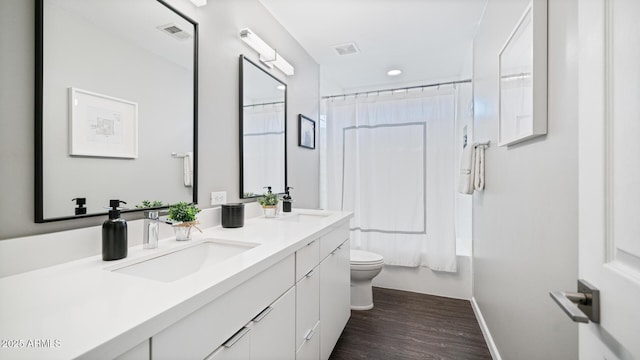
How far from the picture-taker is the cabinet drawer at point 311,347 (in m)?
1.29

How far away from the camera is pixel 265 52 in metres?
1.96

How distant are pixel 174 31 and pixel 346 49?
5.74 ft

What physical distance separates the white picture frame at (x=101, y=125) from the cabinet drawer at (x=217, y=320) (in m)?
0.72

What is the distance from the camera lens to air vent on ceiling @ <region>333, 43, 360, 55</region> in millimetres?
2611

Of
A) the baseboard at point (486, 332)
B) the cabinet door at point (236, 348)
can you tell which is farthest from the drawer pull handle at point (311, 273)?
the baseboard at point (486, 332)

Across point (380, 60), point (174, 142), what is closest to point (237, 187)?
point (174, 142)

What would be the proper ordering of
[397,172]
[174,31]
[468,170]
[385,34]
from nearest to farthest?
[174,31] → [468,170] → [385,34] → [397,172]

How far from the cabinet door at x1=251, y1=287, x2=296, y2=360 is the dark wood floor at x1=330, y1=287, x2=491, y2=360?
2.86 feet

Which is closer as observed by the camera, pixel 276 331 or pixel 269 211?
pixel 276 331

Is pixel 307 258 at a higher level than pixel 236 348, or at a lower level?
higher

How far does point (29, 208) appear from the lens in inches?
33.0

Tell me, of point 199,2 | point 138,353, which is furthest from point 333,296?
point 199,2

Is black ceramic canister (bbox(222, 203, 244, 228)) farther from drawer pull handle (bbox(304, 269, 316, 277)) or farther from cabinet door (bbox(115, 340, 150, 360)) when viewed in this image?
cabinet door (bbox(115, 340, 150, 360))

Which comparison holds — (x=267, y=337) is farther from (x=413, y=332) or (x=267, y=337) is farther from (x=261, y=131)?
(x=413, y=332)
